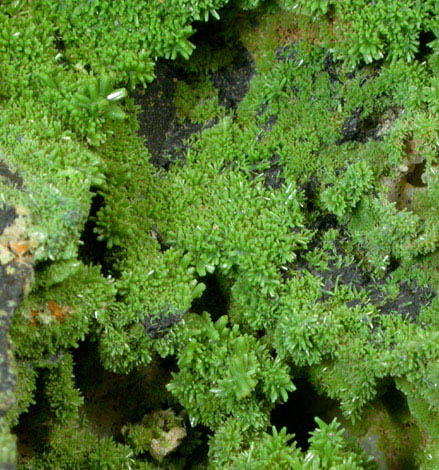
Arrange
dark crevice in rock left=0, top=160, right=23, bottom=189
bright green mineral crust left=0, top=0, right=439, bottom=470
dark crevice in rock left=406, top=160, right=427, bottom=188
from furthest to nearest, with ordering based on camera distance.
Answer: dark crevice in rock left=406, top=160, right=427, bottom=188, bright green mineral crust left=0, top=0, right=439, bottom=470, dark crevice in rock left=0, top=160, right=23, bottom=189

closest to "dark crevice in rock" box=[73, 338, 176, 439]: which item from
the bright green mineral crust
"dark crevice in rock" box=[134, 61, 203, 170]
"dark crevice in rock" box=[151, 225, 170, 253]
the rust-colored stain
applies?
the bright green mineral crust

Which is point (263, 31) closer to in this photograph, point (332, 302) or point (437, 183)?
point (437, 183)

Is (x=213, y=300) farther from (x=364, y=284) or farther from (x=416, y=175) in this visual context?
(x=416, y=175)

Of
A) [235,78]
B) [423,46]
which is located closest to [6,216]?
[235,78]

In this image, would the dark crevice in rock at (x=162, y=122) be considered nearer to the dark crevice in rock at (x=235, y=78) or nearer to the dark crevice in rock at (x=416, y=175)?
the dark crevice in rock at (x=235, y=78)

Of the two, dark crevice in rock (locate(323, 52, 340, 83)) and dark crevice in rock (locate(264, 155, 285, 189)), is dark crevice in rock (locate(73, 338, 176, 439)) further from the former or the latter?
dark crevice in rock (locate(323, 52, 340, 83))

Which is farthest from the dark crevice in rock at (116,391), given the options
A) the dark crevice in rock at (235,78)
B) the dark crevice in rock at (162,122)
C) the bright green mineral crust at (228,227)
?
the dark crevice in rock at (235,78)
